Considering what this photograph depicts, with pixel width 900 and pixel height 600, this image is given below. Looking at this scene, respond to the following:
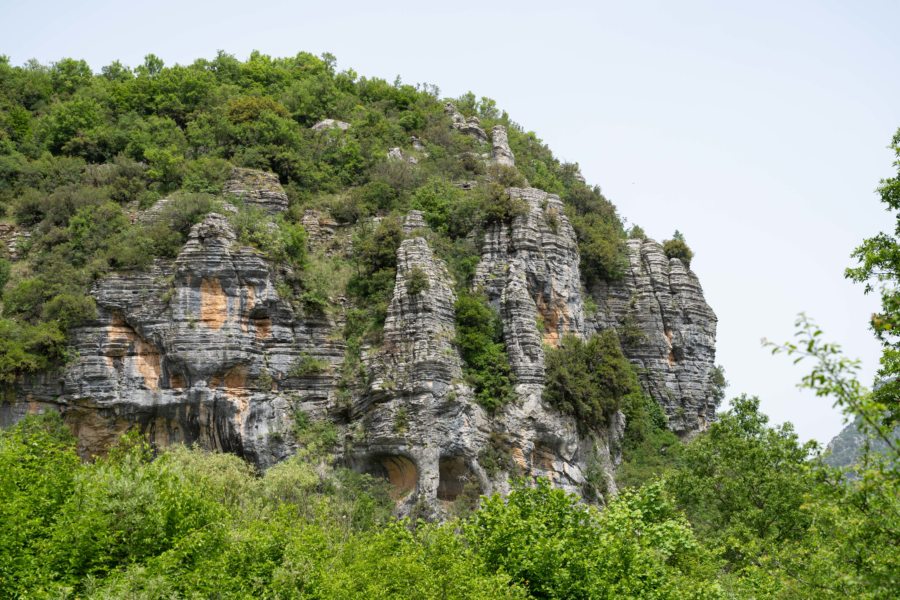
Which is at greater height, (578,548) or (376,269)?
(376,269)

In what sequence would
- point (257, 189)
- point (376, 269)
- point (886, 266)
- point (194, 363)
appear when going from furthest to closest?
point (257, 189), point (376, 269), point (194, 363), point (886, 266)

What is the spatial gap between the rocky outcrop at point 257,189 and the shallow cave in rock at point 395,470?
15.0 meters

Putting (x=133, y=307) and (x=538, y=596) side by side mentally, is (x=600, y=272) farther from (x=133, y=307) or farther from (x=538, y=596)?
(x=538, y=596)

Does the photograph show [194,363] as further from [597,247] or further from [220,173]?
[597,247]

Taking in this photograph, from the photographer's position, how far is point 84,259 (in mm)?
45281

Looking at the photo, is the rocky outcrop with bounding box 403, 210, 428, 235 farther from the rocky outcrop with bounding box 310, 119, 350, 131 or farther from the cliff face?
the rocky outcrop with bounding box 310, 119, 350, 131

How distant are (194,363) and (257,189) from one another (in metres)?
11.6

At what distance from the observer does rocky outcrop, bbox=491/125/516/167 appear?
192 feet

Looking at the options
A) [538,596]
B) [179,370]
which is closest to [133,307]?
[179,370]

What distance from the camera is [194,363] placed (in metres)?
41.1

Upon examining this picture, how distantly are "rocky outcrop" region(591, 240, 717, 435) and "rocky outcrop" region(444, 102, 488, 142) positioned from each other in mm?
12834

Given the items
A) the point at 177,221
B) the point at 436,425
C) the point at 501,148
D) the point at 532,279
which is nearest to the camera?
the point at 436,425

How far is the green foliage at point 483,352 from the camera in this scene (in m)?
42.4

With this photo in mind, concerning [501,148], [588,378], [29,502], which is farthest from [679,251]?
[29,502]
